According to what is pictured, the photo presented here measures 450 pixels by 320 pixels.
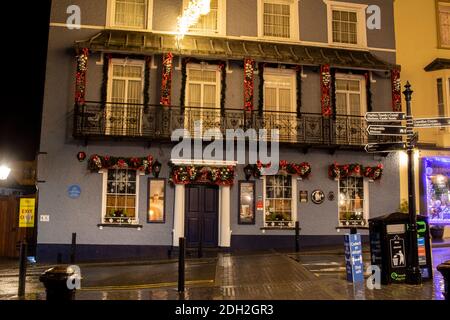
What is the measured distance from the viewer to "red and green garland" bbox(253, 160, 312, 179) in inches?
625

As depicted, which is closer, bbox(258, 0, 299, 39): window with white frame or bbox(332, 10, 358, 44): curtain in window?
bbox(258, 0, 299, 39): window with white frame

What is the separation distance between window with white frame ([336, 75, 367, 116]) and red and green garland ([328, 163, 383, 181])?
6.81ft

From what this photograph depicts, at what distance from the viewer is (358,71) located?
56.0 ft

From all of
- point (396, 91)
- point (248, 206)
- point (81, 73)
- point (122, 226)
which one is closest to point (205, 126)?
point (248, 206)

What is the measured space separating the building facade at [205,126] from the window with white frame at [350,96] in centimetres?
5

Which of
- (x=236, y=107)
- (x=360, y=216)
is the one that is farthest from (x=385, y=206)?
(x=236, y=107)

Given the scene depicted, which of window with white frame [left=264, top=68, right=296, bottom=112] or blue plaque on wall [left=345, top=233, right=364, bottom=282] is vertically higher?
window with white frame [left=264, top=68, right=296, bottom=112]

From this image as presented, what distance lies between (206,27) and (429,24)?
8699 mm

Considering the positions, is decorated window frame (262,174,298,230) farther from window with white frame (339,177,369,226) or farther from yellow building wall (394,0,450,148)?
yellow building wall (394,0,450,148)

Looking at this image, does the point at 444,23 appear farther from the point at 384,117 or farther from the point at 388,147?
the point at 388,147

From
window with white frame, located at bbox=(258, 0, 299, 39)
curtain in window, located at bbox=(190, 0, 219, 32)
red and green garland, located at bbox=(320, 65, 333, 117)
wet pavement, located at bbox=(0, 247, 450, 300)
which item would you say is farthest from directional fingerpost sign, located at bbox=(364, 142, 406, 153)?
curtain in window, located at bbox=(190, 0, 219, 32)

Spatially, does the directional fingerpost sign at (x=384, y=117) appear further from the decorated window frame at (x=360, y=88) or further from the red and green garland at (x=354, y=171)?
the decorated window frame at (x=360, y=88)

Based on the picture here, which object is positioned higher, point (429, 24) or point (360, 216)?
point (429, 24)
